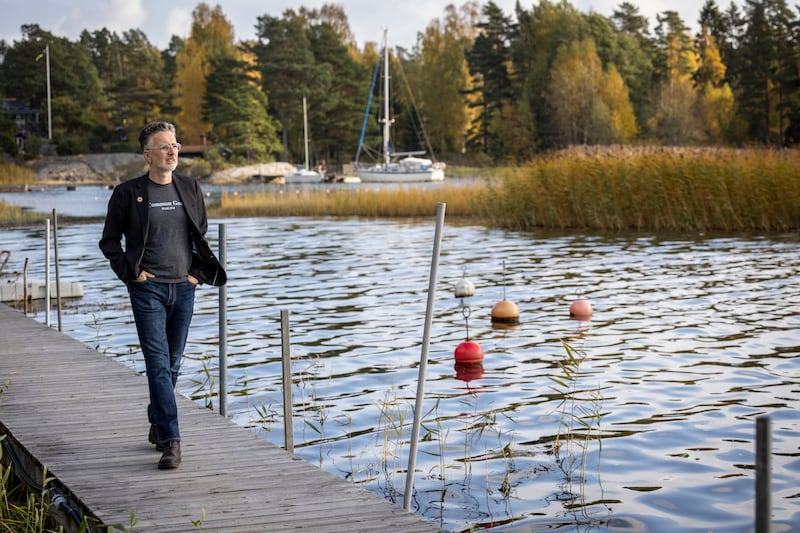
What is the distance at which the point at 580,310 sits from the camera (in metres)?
14.9

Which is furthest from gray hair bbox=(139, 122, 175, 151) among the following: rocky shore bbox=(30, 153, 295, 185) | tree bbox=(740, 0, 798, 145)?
rocky shore bbox=(30, 153, 295, 185)

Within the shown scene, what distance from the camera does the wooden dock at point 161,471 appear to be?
18.1 feet

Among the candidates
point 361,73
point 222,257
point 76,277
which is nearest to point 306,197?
point 76,277

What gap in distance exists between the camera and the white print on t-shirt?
20.9 feet

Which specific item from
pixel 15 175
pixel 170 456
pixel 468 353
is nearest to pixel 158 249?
pixel 170 456

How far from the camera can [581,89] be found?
8281 cm

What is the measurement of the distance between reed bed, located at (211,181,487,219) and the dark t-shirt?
27.0m

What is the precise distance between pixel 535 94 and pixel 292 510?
86.4m

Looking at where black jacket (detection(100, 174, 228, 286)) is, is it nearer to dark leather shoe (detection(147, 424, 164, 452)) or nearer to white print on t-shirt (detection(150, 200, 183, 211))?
white print on t-shirt (detection(150, 200, 183, 211))

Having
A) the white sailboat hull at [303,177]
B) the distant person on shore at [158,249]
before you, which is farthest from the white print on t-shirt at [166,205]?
the white sailboat hull at [303,177]

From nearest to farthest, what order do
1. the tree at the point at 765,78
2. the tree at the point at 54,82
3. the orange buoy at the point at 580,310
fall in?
the orange buoy at the point at 580,310 < the tree at the point at 765,78 < the tree at the point at 54,82

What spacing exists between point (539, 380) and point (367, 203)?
101 feet

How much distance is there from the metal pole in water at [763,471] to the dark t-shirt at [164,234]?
4222 mm

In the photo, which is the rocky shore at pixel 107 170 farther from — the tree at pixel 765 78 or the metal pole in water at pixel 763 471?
the metal pole in water at pixel 763 471
